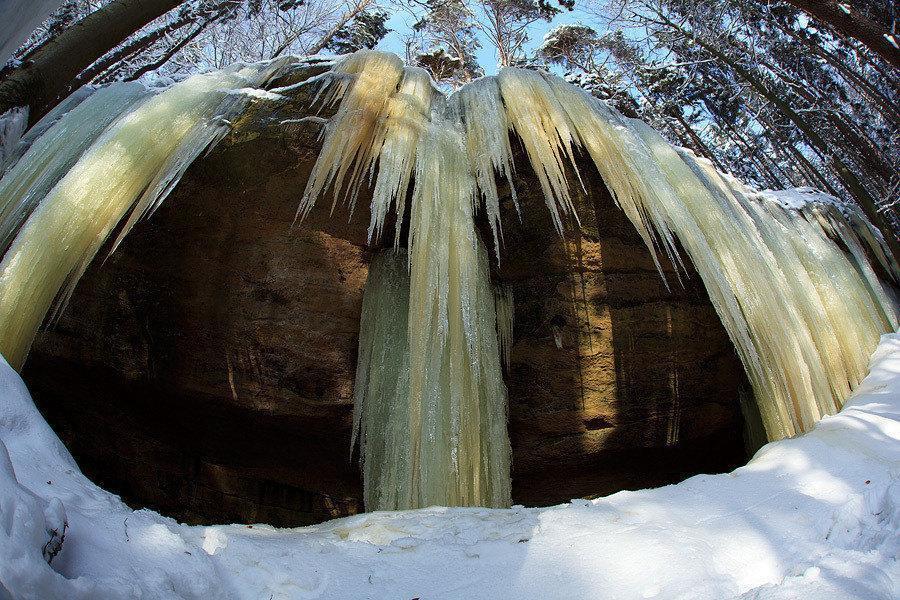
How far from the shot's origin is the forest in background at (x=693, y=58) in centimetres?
603

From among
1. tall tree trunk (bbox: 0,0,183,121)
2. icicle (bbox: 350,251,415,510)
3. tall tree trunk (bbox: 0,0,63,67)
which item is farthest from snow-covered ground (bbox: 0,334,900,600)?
icicle (bbox: 350,251,415,510)

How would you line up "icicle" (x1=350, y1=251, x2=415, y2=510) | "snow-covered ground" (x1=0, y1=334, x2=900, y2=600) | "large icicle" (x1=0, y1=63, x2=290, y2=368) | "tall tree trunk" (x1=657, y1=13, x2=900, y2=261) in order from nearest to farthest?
"snow-covered ground" (x1=0, y1=334, x2=900, y2=600), "large icicle" (x1=0, y1=63, x2=290, y2=368), "icicle" (x1=350, y1=251, x2=415, y2=510), "tall tree trunk" (x1=657, y1=13, x2=900, y2=261)

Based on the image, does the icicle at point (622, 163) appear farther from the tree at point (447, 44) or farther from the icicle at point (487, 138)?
the tree at point (447, 44)

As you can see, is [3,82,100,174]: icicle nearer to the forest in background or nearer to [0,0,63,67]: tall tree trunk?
the forest in background

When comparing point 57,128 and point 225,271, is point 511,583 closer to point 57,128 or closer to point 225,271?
point 225,271

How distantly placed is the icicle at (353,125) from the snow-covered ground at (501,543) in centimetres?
201

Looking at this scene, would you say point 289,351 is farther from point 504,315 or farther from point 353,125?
point 353,125

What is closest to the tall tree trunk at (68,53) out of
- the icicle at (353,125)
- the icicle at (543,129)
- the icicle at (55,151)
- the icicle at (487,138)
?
the icicle at (55,151)

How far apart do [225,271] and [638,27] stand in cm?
615

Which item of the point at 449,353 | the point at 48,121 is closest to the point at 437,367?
the point at 449,353

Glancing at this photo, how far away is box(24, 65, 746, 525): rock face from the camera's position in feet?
12.4

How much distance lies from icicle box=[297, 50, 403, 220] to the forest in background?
3.13 feet

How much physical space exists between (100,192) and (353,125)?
4.17 feet

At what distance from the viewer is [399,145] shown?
3.44 meters
